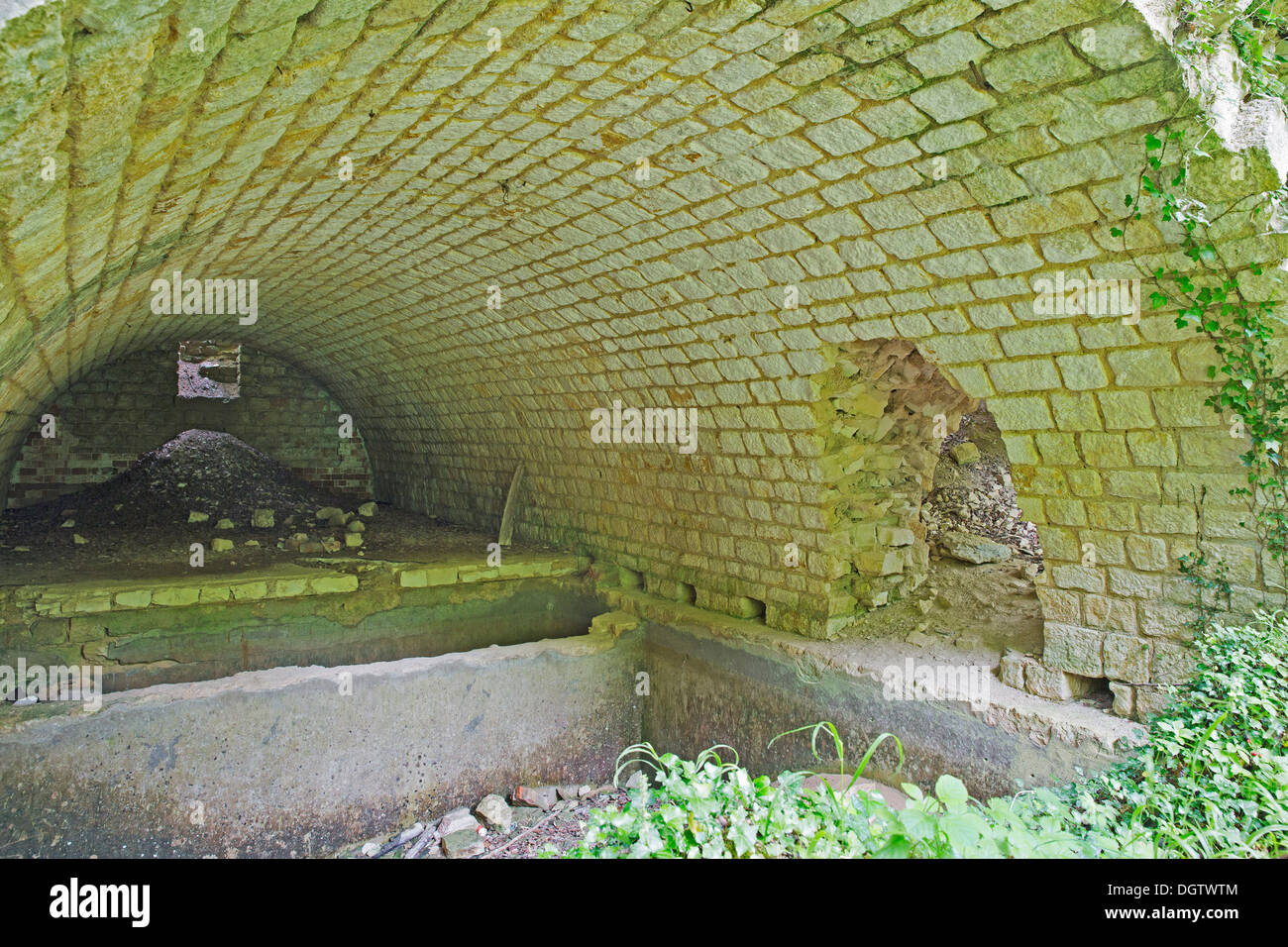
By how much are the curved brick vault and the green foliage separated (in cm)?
46

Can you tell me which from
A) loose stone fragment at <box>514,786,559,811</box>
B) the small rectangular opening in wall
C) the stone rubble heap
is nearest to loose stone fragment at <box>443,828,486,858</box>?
the stone rubble heap

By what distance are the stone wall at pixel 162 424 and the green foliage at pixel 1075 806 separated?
11.1 meters

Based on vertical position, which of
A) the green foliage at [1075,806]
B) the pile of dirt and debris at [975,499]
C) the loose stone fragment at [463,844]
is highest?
the pile of dirt and debris at [975,499]

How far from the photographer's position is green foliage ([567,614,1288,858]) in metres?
2.31

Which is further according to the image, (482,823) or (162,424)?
(162,424)

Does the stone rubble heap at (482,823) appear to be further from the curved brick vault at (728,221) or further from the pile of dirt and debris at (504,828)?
the curved brick vault at (728,221)

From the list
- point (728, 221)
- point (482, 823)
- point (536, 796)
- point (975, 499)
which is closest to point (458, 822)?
point (482, 823)

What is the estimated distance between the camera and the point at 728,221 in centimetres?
471

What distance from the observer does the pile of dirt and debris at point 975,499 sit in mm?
7046

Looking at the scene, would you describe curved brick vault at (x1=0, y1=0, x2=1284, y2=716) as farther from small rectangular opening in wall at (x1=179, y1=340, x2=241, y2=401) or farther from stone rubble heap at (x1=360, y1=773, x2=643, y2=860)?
small rectangular opening in wall at (x1=179, y1=340, x2=241, y2=401)

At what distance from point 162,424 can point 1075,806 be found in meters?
12.1

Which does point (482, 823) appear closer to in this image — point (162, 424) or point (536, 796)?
point (536, 796)

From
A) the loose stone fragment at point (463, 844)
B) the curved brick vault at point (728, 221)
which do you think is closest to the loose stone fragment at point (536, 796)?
the loose stone fragment at point (463, 844)
